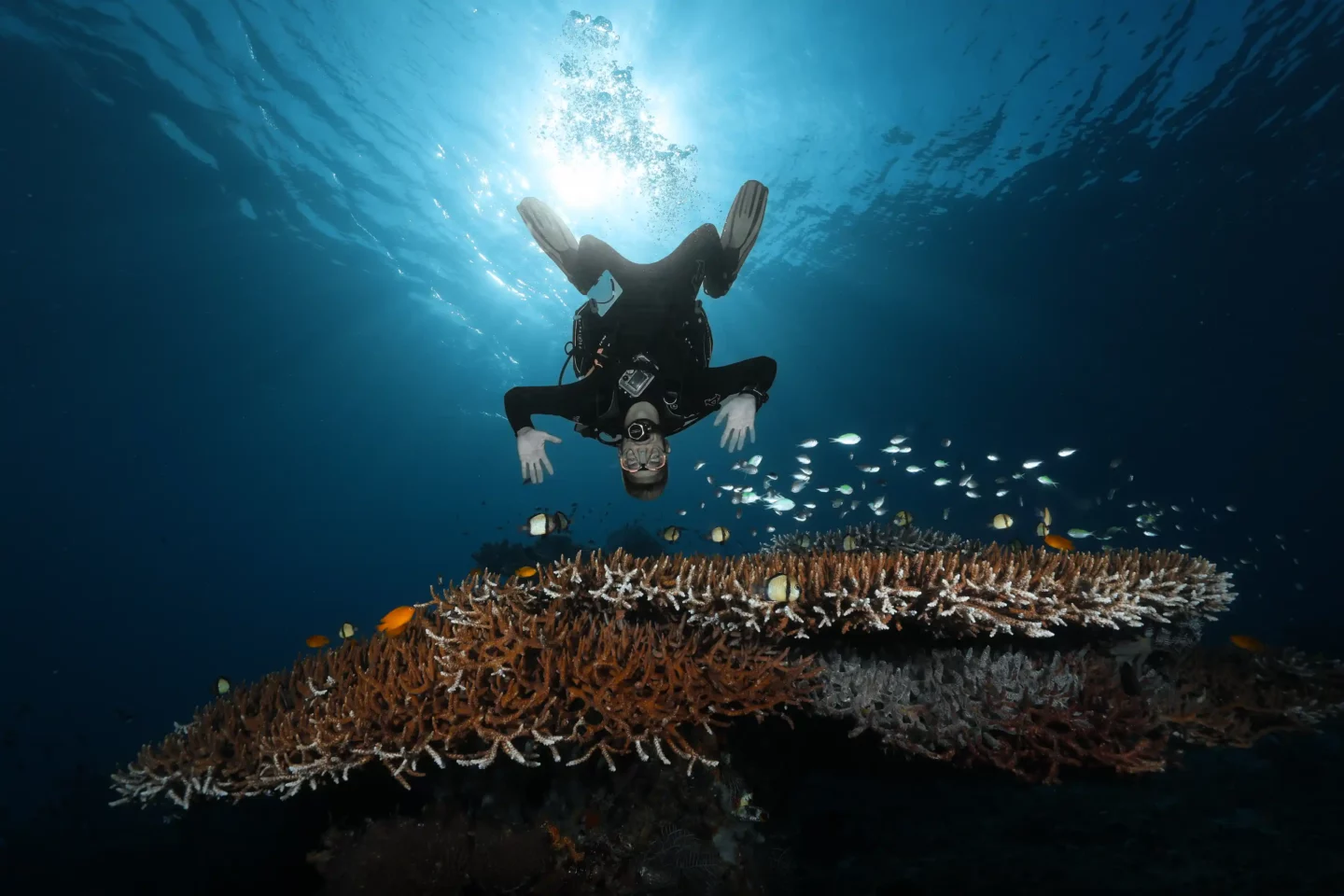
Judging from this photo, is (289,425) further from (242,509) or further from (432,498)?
(432,498)

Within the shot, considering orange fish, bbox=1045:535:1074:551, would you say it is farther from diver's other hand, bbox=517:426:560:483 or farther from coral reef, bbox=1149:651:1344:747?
diver's other hand, bbox=517:426:560:483

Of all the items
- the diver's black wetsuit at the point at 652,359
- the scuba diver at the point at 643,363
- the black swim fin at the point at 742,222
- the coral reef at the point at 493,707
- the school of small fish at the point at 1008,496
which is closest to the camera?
the coral reef at the point at 493,707

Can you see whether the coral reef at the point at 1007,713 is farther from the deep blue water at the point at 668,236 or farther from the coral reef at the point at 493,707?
the deep blue water at the point at 668,236

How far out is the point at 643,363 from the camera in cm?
482

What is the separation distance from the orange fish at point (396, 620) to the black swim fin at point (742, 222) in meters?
5.00

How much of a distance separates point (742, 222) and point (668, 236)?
2233 cm

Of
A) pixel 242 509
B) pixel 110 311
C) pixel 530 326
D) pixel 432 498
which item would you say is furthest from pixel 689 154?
pixel 432 498

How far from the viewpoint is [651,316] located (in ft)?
16.6

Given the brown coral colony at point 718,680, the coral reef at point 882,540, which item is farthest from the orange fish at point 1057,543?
the brown coral colony at point 718,680

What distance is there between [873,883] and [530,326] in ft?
121

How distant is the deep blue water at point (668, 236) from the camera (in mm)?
17125

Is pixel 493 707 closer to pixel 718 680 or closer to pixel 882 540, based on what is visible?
pixel 718 680

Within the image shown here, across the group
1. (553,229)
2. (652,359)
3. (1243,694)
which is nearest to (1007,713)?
(1243,694)

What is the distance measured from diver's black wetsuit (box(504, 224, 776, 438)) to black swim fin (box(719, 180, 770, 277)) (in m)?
→ 0.31
